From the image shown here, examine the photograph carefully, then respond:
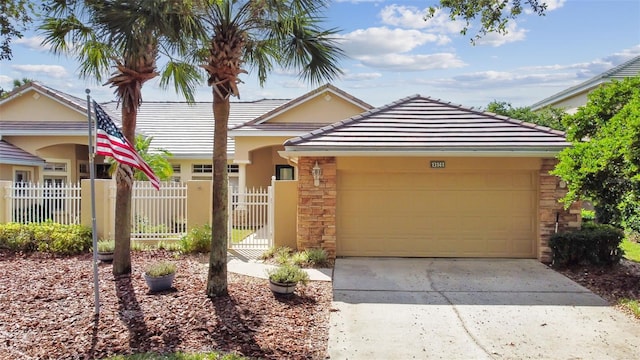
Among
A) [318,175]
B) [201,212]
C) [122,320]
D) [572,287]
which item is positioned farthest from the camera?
[201,212]

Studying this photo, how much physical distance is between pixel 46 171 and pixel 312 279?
50.2ft

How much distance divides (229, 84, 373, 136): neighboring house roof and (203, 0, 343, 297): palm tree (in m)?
10.4

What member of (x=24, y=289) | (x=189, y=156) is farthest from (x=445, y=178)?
(x=189, y=156)

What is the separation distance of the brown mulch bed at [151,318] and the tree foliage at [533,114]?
17.3 metres

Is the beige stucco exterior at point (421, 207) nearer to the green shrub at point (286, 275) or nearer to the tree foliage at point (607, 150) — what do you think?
the tree foliage at point (607, 150)

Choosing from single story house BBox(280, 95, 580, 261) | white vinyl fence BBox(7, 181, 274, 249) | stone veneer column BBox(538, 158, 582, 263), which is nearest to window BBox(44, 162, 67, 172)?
white vinyl fence BBox(7, 181, 274, 249)

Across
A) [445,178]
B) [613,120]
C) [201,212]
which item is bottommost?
[201,212]

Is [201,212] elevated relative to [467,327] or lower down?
elevated

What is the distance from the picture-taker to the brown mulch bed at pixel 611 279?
8.20 meters

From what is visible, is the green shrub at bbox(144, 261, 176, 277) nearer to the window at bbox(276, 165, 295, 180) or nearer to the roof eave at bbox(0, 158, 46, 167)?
the roof eave at bbox(0, 158, 46, 167)

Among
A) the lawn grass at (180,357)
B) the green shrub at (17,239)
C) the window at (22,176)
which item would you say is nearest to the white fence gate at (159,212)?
the green shrub at (17,239)

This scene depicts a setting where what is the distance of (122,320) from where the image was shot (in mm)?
6633

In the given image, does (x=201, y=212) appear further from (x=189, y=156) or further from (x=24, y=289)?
(x=189, y=156)

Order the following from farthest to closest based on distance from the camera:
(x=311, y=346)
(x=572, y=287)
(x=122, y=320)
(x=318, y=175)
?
1. (x=318, y=175)
2. (x=572, y=287)
3. (x=122, y=320)
4. (x=311, y=346)
